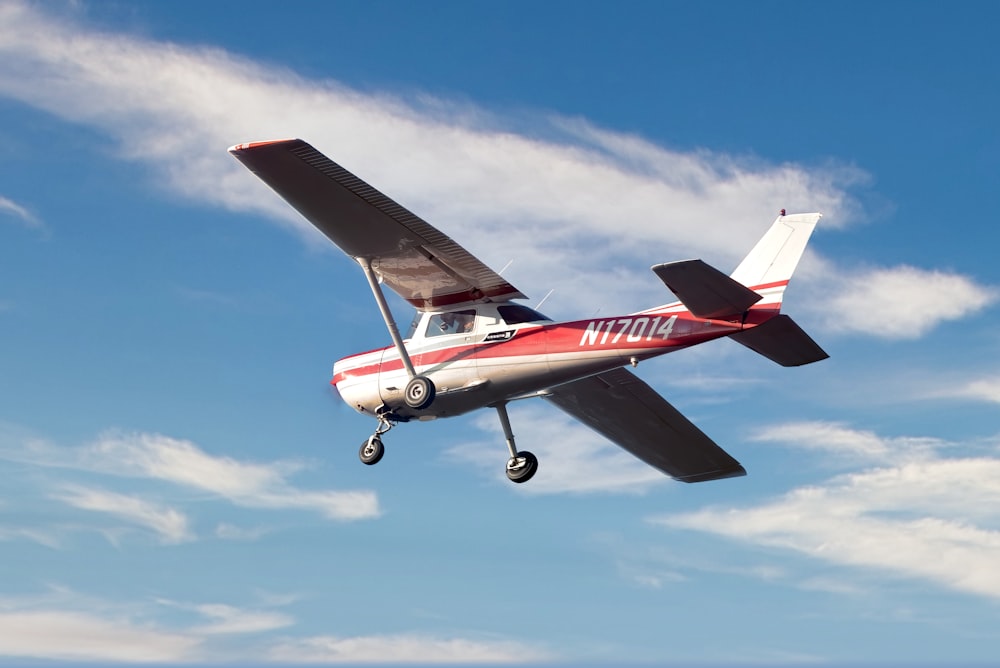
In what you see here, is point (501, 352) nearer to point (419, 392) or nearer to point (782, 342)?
point (419, 392)

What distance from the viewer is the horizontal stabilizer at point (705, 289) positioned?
22172 millimetres

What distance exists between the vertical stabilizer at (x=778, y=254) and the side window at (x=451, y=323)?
17.8 feet

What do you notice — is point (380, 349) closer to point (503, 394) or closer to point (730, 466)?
point (503, 394)

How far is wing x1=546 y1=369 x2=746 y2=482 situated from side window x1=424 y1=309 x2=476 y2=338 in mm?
2291

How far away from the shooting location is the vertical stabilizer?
2372 cm

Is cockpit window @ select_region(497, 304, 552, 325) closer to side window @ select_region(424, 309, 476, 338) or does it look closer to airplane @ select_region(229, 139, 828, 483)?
airplane @ select_region(229, 139, 828, 483)

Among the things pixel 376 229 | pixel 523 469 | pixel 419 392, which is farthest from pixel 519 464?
pixel 376 229

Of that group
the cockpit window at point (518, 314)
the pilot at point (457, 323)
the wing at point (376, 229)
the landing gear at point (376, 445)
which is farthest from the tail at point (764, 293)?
the landing gear at point (376, 445)

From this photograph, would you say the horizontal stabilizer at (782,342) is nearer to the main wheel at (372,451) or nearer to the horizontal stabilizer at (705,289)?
the horizontal stabilizer at (705,289)

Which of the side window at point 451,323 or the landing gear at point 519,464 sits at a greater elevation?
the side window at point 451,323

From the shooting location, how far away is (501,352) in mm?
25812

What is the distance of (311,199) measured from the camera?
959 inches

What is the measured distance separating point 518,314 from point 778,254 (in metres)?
5.28

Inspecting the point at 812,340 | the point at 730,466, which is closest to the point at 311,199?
the point at 812,340
